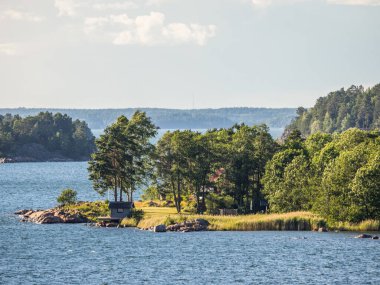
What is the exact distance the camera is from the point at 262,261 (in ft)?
329

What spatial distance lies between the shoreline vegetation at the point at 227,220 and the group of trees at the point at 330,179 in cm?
127

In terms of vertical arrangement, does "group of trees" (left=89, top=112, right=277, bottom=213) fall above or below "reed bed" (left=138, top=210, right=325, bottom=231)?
above

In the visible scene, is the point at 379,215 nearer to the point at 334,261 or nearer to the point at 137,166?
the point at 334,261

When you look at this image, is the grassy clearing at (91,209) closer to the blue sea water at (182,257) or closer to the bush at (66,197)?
the bush at (66,197)

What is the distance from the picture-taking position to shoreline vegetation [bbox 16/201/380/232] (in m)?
123

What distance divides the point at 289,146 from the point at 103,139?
98.8 feet

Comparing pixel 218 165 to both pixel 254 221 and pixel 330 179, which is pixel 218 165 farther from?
pixel 330 179

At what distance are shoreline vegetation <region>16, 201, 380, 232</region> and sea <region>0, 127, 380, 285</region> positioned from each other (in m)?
2.38

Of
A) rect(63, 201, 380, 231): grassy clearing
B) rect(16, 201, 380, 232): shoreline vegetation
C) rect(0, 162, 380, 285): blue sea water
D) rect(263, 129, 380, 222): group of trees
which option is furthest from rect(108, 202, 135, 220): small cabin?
rect(263, 129, 380, 222): group of trees

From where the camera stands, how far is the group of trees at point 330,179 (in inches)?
4776

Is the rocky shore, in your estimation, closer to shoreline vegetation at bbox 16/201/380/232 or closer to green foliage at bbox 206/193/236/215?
shoreline vegetation at bbox 16/201/380/232

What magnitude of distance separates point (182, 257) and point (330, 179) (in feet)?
95.8

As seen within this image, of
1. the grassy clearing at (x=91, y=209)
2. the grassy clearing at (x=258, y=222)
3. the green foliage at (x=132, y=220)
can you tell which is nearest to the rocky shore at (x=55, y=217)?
the grassy clearing at (x=91, y=209)

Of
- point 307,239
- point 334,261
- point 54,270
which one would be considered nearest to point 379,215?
point 307,239
